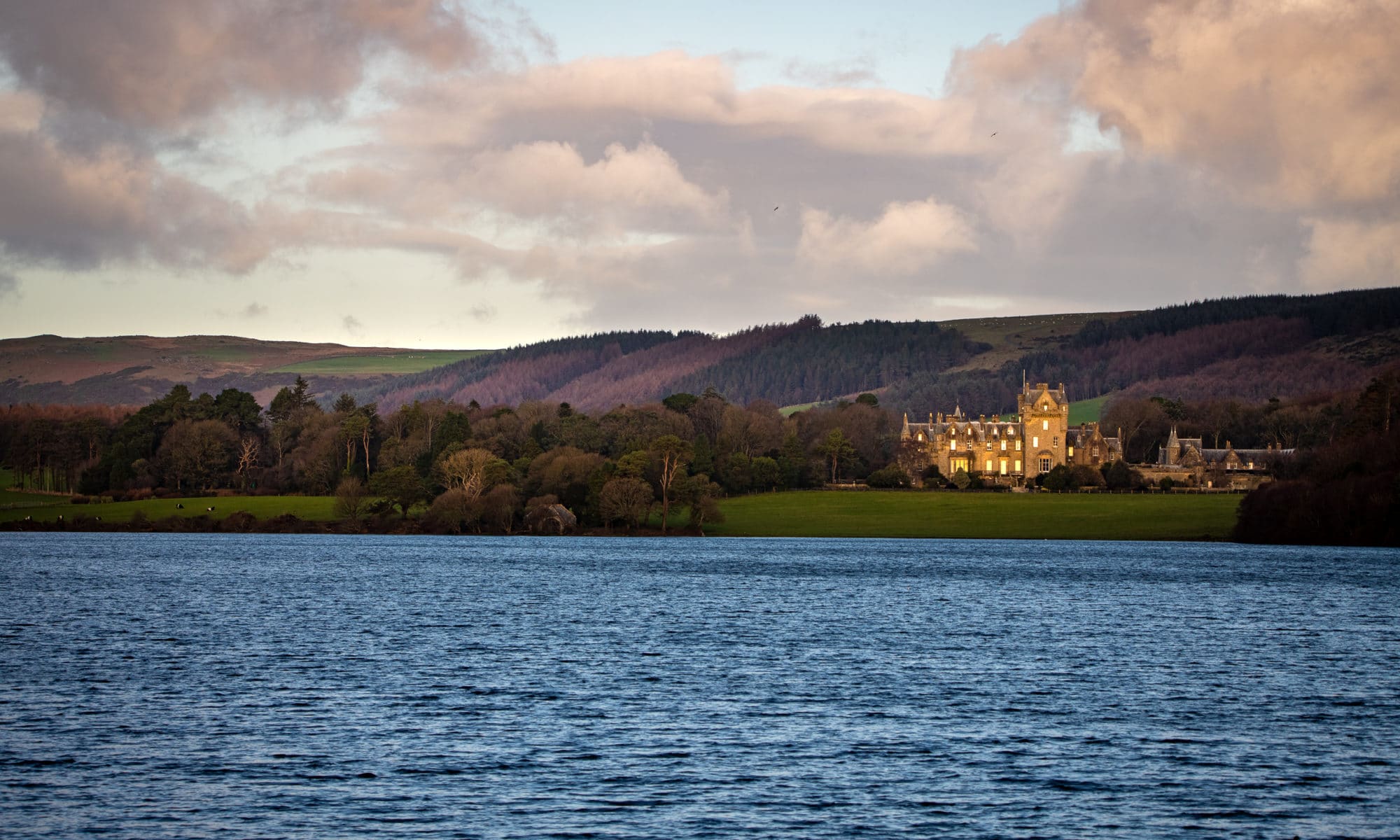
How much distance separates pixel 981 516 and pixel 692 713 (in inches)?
5535

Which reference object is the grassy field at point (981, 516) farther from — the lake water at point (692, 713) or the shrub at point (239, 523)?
the lake water at point (692, 713)

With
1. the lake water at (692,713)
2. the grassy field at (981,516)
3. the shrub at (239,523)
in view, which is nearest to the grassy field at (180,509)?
the shrub at (239,523)

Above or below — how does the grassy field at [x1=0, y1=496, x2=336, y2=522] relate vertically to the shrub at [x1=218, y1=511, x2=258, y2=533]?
above

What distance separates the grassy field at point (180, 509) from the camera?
18088cm

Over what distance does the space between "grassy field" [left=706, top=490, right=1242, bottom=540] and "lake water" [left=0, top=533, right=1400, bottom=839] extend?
78.0 meters

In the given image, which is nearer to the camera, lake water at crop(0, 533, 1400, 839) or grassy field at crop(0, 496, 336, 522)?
lake water at crop(0, 533, 1400, 839)

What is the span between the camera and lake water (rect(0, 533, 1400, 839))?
98.3ft

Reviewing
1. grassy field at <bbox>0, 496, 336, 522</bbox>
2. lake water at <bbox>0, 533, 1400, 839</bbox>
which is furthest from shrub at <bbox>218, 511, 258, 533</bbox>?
lake water at <bbox>0, 533, 1400, 839</bbox>

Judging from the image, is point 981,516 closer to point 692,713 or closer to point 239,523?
point 239,523

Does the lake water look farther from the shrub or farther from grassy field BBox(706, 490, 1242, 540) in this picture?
the shrub

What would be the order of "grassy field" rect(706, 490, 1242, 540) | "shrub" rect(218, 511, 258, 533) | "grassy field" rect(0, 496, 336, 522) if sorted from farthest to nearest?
1. "grassy field" rect(0, 496, 336, 522)
2. "shrub" rect(218, 511, 258, 533)
3. "grassy field" rect(706, 490, 1242, 540)

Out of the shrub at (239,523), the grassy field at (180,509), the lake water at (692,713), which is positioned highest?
the grassy field at (180,509)

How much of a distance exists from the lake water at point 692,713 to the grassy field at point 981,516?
78.0 metres

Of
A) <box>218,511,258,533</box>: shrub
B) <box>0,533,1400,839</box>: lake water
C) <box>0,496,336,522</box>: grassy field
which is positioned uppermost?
<box>0,496,336,522</box>: grassy field
